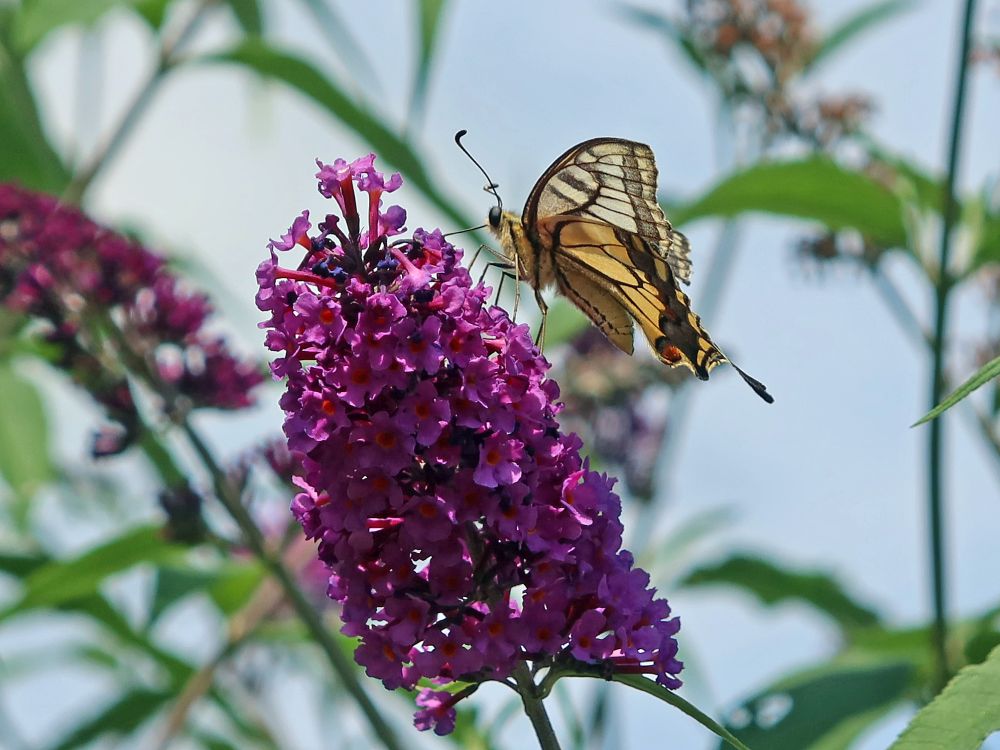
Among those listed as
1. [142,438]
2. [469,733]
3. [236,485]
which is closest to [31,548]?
[142,438]

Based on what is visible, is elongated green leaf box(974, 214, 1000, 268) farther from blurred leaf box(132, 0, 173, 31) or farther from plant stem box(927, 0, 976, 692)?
blurred leaf box(132, 0, 173, 31)

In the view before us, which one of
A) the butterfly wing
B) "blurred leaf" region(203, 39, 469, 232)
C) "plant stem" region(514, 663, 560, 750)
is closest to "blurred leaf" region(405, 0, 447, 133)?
"blurred leaf" region(203, 39, 469, 232)

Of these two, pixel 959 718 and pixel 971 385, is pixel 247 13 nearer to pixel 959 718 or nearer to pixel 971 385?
pixel 971 385

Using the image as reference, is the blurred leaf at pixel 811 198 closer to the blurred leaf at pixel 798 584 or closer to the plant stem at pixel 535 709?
the blurred leaf at pixel 798 584

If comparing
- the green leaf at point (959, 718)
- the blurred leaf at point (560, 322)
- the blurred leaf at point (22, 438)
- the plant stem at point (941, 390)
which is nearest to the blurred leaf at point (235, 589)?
the blurred leaf at point (22, 438)

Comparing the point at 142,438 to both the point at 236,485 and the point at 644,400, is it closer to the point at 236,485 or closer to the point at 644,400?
the point at 236,485

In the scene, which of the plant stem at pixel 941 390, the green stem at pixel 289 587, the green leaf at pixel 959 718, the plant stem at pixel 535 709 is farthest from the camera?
the plant stem at pixel 941 390

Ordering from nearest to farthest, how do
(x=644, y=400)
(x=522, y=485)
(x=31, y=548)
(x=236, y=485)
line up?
(x=522, y=485) → (x=236, y=485) → (x=31, y=548) → (x=644, y=400)
